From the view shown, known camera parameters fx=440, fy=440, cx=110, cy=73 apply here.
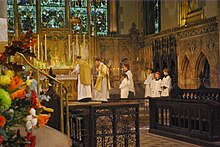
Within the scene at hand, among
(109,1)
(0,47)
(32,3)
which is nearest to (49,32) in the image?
(32,3)

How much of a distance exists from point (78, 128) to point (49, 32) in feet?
43.6

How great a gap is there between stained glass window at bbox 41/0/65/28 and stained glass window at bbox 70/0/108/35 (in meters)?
0.55

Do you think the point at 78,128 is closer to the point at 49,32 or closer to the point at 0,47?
the point at 0,47

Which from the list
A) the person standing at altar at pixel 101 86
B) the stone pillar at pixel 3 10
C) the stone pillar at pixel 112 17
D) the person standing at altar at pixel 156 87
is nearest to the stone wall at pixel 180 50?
the stone pillar at pixel 112 17

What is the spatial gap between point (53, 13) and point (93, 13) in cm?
204

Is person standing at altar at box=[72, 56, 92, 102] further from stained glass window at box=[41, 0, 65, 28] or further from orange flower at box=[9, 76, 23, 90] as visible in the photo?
orange flower at box=[9, 76, 23, 90]

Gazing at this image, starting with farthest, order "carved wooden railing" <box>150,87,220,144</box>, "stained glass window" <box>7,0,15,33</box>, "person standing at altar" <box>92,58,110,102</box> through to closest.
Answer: "stained glass window" <box>7,0,15,33</box>
"person standing at altar" <box>92,58,110,102</box>
"carved wooden railing" <box>150,87,220,144</box>

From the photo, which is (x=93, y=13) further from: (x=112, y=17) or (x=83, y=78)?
(x=83, y=78)

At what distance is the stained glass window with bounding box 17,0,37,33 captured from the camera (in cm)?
2022

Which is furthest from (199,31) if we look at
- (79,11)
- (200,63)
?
→ (79,11)

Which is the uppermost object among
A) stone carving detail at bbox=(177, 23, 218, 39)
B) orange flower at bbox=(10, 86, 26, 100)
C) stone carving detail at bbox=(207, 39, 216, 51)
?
stone carving detail at bbox=(177, 23, 218, 39)

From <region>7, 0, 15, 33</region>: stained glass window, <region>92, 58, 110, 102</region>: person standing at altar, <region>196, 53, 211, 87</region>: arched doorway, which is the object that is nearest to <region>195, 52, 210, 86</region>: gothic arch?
<region>196, 53, 211, 87</region>: arched doorway

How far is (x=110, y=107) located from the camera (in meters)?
6.84

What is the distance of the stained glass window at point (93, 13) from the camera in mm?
21125
